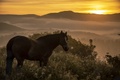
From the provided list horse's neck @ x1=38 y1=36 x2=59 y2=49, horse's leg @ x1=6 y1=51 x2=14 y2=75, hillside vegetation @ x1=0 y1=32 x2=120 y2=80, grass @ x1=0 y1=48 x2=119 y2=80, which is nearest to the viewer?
grass @ x1=0 y1=48 x2=119 y2=80

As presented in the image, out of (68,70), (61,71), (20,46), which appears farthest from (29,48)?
(68,70)

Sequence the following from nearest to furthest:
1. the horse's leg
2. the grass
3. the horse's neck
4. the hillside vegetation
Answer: the grass
the hillside vegetation
the horse's leg
the horse's neck

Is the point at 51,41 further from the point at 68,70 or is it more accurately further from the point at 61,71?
the point at 68,70

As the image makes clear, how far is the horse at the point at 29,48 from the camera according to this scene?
21.6 metres

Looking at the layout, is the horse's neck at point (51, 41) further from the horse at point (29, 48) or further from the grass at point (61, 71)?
the grass at point (61, 71)

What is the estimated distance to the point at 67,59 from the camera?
29.0 m

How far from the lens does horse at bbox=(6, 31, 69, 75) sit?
2162 cm

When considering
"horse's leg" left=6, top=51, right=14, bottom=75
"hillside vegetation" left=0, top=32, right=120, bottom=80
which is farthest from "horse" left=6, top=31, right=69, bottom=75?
"hillside vegetation" left=0, top=32, right=120, bottom=80

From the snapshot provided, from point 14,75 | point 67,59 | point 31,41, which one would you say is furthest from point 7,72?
point 67,59

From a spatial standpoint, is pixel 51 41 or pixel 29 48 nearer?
pixel 29 48

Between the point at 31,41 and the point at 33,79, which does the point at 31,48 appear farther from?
the point at 33,79

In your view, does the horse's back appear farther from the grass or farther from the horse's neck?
the horse's neck

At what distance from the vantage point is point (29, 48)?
22.0 meters

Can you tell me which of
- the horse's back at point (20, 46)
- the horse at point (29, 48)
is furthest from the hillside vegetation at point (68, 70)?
the horse's back at point (20, 46)
